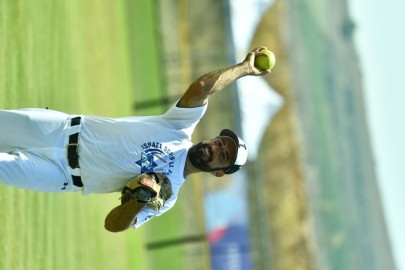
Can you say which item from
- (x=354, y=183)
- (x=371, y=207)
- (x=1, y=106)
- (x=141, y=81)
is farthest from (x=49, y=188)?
(x=371, y=207)

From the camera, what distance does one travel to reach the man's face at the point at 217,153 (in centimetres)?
505

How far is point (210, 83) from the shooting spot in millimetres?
4965

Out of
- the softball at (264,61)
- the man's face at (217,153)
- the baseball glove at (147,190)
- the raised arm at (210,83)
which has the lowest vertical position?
the baseball glove at (147,190)

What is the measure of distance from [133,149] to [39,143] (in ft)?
2.26

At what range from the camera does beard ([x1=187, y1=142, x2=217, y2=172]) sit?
5.07 metres

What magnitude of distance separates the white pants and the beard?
0.91 meters

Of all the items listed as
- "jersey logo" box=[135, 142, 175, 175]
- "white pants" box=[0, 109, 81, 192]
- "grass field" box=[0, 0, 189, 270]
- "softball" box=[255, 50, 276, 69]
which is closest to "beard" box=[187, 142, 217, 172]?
"jersey logo" box=[135, 142, 175, 175]

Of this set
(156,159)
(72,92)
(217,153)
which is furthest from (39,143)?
(72,92)

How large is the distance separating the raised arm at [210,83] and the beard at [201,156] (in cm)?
32

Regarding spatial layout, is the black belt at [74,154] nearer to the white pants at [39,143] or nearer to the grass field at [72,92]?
the white pants at [39,143]

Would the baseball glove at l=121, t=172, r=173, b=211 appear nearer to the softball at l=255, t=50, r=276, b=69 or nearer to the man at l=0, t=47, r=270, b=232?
the man at l=0, t=47, r=270, b=232

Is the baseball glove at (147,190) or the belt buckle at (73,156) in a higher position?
the belt buckle at (73,156)

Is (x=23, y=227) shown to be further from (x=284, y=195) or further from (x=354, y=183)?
(x=354, y=183)

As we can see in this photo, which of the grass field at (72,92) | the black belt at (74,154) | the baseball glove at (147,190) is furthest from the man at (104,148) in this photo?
the grass field at (72,92)
